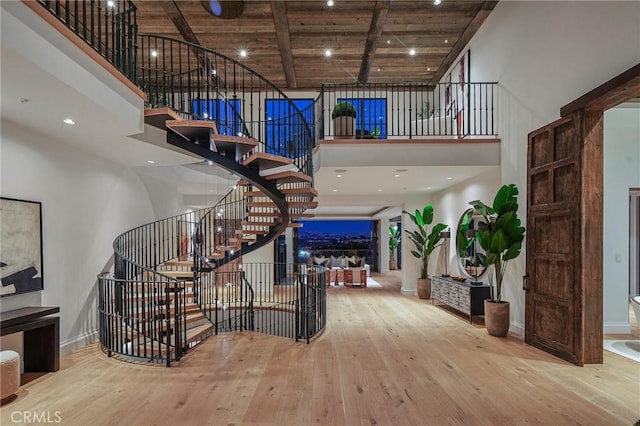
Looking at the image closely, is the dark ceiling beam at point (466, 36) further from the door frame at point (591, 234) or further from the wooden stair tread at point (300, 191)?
the wooden stair tread at point (300, 191)

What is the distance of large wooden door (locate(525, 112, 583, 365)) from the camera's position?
13.2 ft

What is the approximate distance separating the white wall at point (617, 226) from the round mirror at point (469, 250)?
1833 millimetres

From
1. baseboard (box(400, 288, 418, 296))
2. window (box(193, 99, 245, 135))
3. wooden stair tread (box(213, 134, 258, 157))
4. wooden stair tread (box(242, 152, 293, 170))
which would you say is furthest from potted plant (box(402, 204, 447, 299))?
wooden stair tread (box(213, 134, 258, 157))

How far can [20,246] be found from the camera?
4.01 metres

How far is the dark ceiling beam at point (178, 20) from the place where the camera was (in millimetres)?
5984

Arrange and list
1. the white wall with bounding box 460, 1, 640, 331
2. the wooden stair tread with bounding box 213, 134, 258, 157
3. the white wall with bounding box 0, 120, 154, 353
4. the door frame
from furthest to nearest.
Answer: the wooden stair tread with bounding box 213, 134, 258, 157, the white wall with bounding box 0, 120, 154, 353, the door frame, the white wall with bounding box 460, 1, 640, 331

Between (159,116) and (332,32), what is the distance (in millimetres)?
4130

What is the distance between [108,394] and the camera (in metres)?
3.44

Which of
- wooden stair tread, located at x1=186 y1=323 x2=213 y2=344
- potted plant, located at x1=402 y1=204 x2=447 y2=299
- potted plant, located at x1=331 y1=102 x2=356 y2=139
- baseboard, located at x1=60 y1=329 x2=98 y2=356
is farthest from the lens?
potted plant, located at x1=402 y1=204 x2=447 y2=299

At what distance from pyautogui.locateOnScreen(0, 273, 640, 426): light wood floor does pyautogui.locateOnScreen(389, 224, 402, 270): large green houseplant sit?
11612 mm

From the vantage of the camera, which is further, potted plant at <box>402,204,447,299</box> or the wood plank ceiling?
potted plant at <box>402,204,447,299</box>

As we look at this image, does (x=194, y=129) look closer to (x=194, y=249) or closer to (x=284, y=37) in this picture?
(x=194, y=249)

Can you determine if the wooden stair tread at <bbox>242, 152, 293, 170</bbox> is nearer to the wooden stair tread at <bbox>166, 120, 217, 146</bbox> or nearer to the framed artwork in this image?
the wooden stair tread at <bbox>166, 120, 217, 146</bbox>

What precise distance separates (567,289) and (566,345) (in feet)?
2.19
